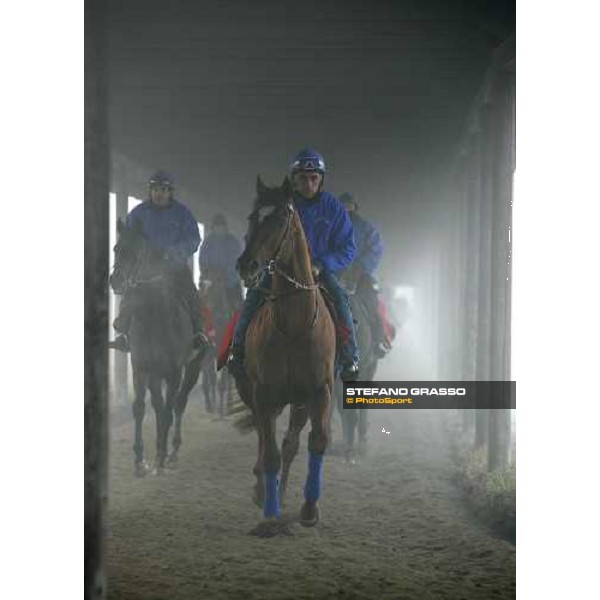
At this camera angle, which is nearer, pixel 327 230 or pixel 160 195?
pixel 327 230

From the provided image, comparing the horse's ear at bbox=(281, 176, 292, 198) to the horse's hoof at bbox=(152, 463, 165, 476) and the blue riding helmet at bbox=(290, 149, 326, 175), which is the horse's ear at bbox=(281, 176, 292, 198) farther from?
the horse's hoof at bbox=(152, 463, 165, 476)

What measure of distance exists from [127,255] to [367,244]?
5.98ft

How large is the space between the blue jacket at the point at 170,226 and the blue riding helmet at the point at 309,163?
34.4 inches

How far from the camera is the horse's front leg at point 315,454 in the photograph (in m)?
6.13

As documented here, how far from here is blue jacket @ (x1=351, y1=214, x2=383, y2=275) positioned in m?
6.29

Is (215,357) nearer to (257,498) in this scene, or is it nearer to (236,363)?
(236,363)

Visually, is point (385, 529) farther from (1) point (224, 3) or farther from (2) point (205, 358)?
(1) point (224, 3)

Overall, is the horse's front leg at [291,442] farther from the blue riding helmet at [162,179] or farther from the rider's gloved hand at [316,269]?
the blue riding helmet at [162,179]

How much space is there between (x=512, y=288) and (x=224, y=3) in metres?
3.01

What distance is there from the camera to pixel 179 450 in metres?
6.33

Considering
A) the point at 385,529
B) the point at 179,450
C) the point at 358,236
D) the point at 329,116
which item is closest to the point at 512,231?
the point at 358,236

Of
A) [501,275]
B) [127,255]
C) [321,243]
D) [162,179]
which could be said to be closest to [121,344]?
[127,255]

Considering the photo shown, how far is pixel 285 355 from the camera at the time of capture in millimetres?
6020

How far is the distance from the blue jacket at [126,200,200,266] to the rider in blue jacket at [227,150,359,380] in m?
0.69
